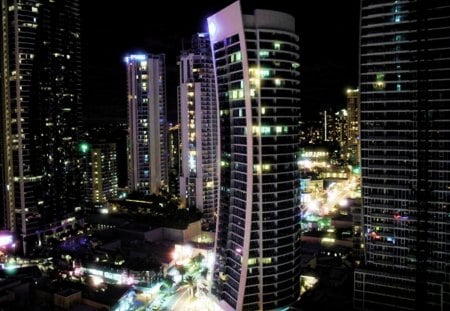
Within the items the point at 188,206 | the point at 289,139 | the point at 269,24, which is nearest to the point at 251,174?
the point at 289,139

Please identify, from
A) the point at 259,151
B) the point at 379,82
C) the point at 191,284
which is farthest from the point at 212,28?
the point at 191,284

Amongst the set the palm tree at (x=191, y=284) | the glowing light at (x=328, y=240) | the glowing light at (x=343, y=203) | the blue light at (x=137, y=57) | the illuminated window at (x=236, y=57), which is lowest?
the palm tree at (x=191, y=284)

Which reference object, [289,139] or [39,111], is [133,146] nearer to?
[39,111]

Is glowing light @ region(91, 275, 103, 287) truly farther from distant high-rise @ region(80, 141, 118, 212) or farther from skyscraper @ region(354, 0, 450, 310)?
distant high-rise @ region(80, 141, 118, 212)

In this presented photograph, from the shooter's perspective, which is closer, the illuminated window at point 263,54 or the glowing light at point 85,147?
the illuminated window at point 263,54

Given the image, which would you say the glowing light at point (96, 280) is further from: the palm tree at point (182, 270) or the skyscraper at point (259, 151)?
the skyscraper at point (259, 151)

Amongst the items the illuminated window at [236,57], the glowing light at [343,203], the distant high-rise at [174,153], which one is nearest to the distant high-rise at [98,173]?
the distant high-rise at [174,153]

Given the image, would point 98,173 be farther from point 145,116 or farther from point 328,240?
point 328,240
